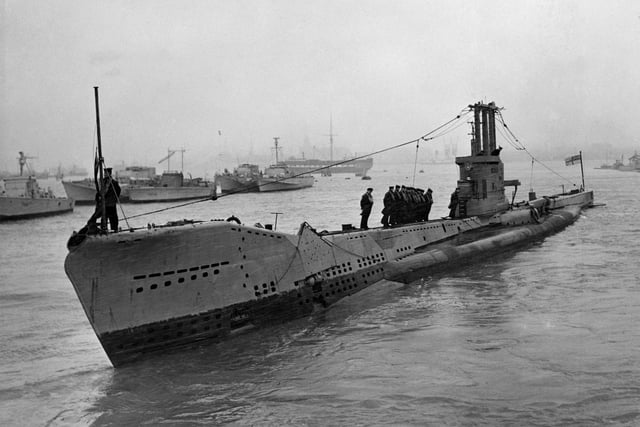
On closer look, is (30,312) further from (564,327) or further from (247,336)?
(564,327)

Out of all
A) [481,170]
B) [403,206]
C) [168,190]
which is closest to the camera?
[403,206]

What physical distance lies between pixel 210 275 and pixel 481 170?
1371cm

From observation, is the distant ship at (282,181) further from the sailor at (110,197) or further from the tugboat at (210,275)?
the sailor at (110,197)

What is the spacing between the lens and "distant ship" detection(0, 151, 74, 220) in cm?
4294

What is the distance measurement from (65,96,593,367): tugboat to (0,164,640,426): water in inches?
13.7

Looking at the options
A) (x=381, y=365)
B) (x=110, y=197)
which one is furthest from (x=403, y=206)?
(x=110, y=197)

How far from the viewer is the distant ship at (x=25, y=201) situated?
42938 millimetres

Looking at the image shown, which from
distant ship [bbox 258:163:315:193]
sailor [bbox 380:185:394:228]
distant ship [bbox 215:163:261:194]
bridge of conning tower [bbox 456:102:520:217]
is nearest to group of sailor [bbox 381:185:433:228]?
sailor [bbox 380:185:394:228]

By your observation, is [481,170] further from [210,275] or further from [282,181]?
[282,181]

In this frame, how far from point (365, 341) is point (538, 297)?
539 cm

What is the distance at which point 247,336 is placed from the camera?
10805 millimetres

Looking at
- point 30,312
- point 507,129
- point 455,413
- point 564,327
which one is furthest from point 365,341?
point 507,129

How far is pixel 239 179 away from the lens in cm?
8206

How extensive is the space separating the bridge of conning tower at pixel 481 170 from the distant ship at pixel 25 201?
3599 cm
